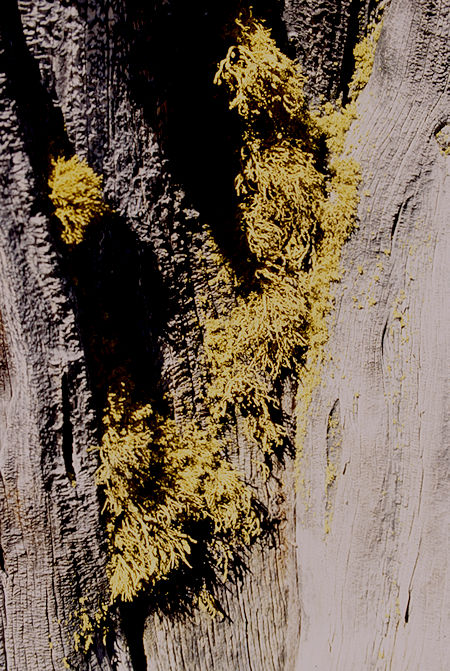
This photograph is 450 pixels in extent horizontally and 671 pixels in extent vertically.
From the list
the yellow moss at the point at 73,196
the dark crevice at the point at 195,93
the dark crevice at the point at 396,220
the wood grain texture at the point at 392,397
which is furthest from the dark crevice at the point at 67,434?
the dark crevice at the point at 396,220

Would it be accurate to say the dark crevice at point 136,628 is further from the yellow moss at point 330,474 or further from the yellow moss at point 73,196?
the yellow moss at point 73,196

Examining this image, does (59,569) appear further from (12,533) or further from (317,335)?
(317,335)

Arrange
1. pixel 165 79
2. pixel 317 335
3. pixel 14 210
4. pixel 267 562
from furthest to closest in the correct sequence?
pixel 267 562, pixel 317 335, pixel 165 79, pixel 14 210

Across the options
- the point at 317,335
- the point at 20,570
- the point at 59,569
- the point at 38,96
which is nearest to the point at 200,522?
the point at 59,569

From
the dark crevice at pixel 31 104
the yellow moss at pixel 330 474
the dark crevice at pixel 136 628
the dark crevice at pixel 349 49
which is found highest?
the dark crevice at pixel 349 49

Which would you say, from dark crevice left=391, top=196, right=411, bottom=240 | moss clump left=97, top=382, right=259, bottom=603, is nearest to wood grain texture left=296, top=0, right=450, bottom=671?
dark crevice left=391, top=196, right=411, bottom=240

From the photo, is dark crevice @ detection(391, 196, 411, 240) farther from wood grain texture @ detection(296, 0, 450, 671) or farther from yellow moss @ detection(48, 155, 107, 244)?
yellow moss @ detection(48, 155, 107, 244)
